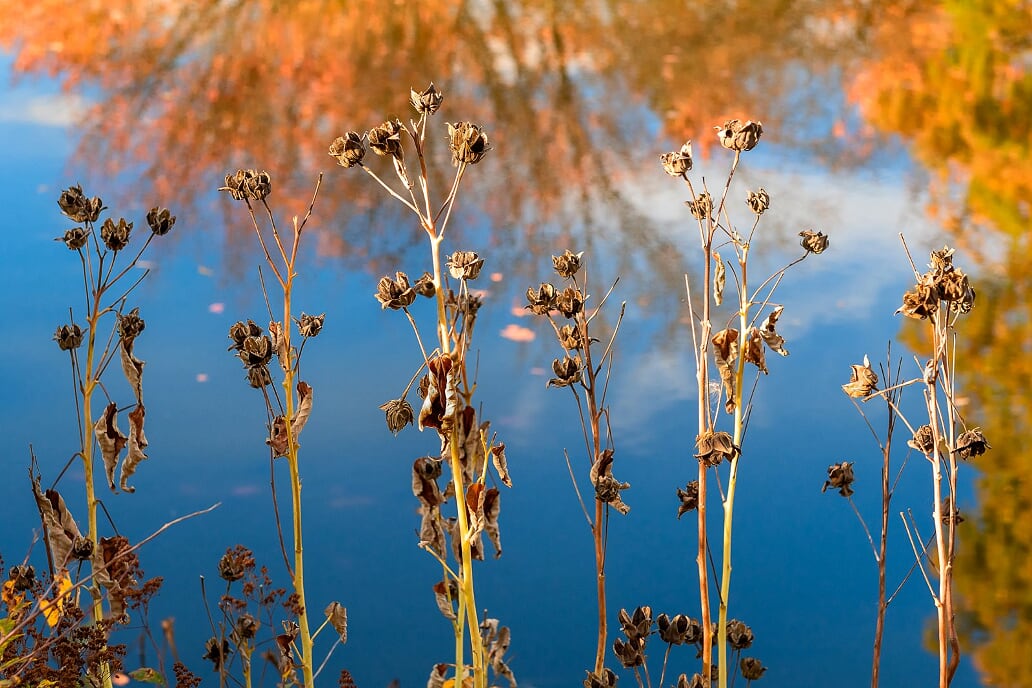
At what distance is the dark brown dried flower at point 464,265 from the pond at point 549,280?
1.78ft

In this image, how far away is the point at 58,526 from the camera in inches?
63.1

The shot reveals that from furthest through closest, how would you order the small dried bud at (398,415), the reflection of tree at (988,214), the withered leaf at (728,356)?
the reflection of tree at (988,214)
the withered leaf at (728,356)
the small dried bud at (398,415)

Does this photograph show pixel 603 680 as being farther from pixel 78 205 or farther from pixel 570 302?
pixel 78 205

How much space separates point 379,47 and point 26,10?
3.16m

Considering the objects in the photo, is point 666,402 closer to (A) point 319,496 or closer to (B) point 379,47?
(A) point 319,496

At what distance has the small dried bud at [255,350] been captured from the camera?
1.46 metres

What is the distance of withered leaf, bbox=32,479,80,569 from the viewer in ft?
5.20

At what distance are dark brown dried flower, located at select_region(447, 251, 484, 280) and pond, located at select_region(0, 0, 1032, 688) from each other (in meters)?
0.54

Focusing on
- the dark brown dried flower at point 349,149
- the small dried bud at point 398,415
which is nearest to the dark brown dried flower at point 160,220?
the dark brown dried flower at point 349,149

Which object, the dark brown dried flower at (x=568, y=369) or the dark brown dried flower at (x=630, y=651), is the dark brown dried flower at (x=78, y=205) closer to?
the dark brown dried flower at (x=568, y=369)

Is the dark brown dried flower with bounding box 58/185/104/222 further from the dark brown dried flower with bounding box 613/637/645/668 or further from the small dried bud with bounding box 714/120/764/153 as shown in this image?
the dark brown dried flower with bounding box 613/637/645/668

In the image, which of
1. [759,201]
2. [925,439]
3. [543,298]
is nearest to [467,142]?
[543,298]

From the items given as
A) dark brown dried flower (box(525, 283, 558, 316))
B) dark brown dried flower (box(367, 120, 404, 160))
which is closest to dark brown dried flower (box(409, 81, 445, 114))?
dark brown dried flower (box(367, 120, 404, 160))

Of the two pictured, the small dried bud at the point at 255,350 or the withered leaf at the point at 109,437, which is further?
the withered leaf at the point at 109,437
